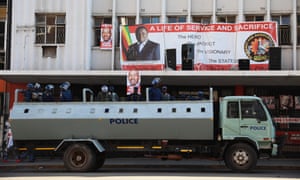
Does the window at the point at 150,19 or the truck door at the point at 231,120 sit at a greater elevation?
the window at the point at 150,19

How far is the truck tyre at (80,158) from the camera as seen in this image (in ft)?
46.9

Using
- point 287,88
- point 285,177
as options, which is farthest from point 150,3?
point 285,177

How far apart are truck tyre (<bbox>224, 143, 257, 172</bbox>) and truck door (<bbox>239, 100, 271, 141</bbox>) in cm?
42

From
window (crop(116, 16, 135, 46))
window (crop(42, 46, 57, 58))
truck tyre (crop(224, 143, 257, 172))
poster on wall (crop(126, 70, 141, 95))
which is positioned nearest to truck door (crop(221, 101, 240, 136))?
truck tyre (crop(224, 143, 257, 172))

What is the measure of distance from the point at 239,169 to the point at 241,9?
8480 mm

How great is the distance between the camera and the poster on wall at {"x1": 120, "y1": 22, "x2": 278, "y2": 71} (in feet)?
61.3

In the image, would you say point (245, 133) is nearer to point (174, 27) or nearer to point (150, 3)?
point (174, 27)

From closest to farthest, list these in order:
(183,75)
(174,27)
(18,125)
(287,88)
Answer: (18,125) < (183,75) < (174,27) < (287,88)

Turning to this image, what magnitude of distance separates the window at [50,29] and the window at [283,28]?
32.1 feet

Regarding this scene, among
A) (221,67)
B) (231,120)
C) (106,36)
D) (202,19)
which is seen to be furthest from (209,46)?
(231,120)

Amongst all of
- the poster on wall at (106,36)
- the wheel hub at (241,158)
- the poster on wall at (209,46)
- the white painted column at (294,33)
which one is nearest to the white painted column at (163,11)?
the poster on wall at (209,46)

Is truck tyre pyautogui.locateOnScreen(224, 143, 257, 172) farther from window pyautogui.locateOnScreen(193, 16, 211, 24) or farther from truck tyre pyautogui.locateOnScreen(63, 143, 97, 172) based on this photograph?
window pyautogui.locateOnScreen(193, 16, 211, 24)

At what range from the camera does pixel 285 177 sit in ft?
43.9

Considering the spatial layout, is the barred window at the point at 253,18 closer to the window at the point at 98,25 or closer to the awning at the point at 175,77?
the awning at the point at 175,77
